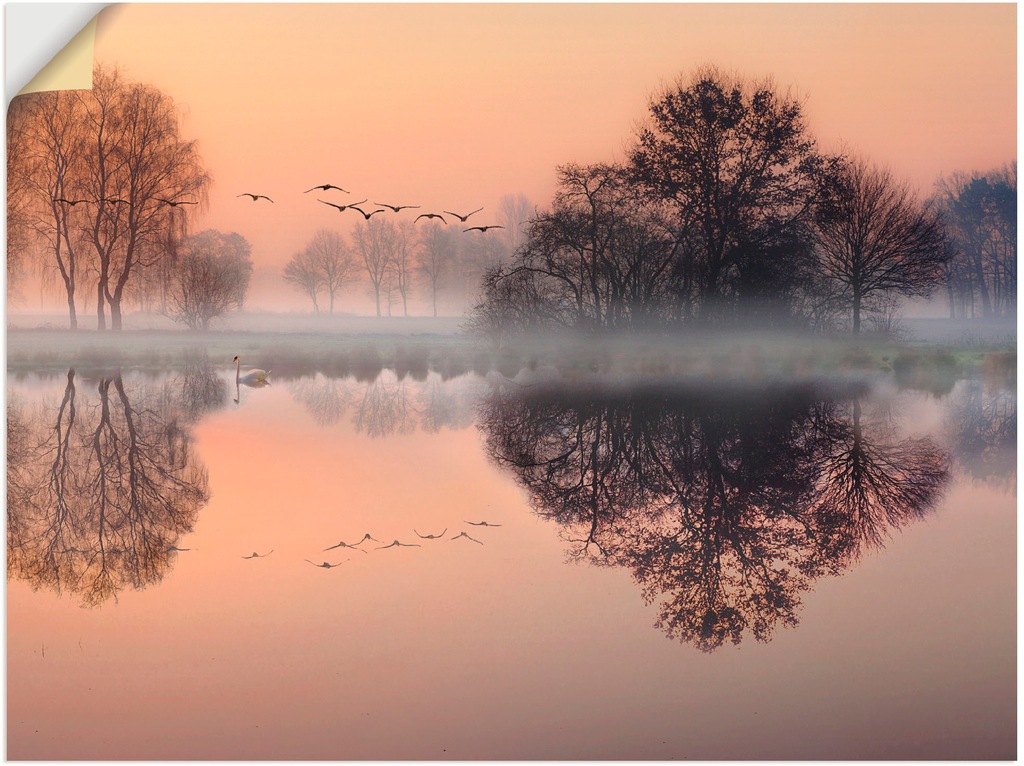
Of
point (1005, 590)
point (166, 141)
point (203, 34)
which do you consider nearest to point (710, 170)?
point (203, 34)

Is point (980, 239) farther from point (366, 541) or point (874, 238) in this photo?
point (366, 541)

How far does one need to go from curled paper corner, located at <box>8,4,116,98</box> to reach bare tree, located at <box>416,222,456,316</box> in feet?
47.5

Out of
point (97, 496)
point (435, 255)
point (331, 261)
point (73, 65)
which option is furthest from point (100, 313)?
point (97, 496)

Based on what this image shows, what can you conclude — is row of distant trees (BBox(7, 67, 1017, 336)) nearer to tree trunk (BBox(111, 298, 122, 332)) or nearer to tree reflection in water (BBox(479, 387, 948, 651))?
tree trunk (BBox(111, 298, 122, 332))

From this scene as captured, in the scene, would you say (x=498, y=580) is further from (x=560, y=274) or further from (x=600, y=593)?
(x=560, y=274)

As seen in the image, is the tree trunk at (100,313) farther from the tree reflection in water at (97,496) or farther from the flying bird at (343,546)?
the flying bird at (343,546)

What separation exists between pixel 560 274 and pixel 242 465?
10.5m

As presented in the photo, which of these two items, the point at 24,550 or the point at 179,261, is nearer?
the point at 24,550

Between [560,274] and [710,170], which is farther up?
[710,170]

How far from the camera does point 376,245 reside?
2845 centimetres

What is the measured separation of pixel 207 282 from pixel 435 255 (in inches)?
237

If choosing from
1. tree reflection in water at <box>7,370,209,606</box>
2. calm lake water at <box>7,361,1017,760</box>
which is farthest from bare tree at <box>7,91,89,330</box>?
calm lake water at <box>7,361,1017,760</box>

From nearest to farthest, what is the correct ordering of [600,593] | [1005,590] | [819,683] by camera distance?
[819,683] → [600,593] → [1005,590]

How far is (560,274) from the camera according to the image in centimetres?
1770
